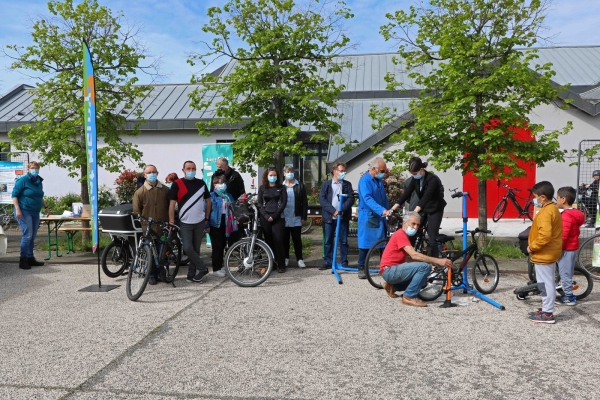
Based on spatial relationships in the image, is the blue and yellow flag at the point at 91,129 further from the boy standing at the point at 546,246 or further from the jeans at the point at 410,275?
the boy standing at the point at 546,246

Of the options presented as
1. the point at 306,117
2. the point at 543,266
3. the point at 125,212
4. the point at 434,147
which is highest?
the point at 306,117

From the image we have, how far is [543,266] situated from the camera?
229 inches

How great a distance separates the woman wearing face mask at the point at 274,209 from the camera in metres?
8.62

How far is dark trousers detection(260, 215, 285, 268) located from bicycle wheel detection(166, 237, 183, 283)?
4.82ft

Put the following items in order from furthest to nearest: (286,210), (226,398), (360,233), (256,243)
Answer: (286,210), (360,233), (256,243), (226,398)

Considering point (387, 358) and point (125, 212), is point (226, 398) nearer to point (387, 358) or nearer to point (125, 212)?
point (387, 358)

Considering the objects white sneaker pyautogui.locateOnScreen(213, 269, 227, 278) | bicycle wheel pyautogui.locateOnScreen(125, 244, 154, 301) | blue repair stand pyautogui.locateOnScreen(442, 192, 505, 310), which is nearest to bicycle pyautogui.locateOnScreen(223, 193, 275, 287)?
white sneaker pyautogui.locateOnScreen(213, 269, 227, 278)

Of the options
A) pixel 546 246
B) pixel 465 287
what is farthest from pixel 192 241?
pixel 546 246

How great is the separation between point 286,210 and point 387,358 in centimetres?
457

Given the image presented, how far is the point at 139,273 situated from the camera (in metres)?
6.98

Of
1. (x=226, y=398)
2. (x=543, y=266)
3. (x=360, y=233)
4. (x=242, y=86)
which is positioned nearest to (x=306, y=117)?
(x=242, y=86)

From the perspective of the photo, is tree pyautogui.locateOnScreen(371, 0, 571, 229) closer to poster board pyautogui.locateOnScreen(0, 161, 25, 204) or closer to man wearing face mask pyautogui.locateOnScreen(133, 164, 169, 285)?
man wearing face mask pyautogui.locateOnScreen(133, 164, 169, 285)

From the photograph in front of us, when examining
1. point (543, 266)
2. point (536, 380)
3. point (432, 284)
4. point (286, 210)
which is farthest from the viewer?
point (286, 210)

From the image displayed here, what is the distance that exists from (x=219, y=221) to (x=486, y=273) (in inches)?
159
